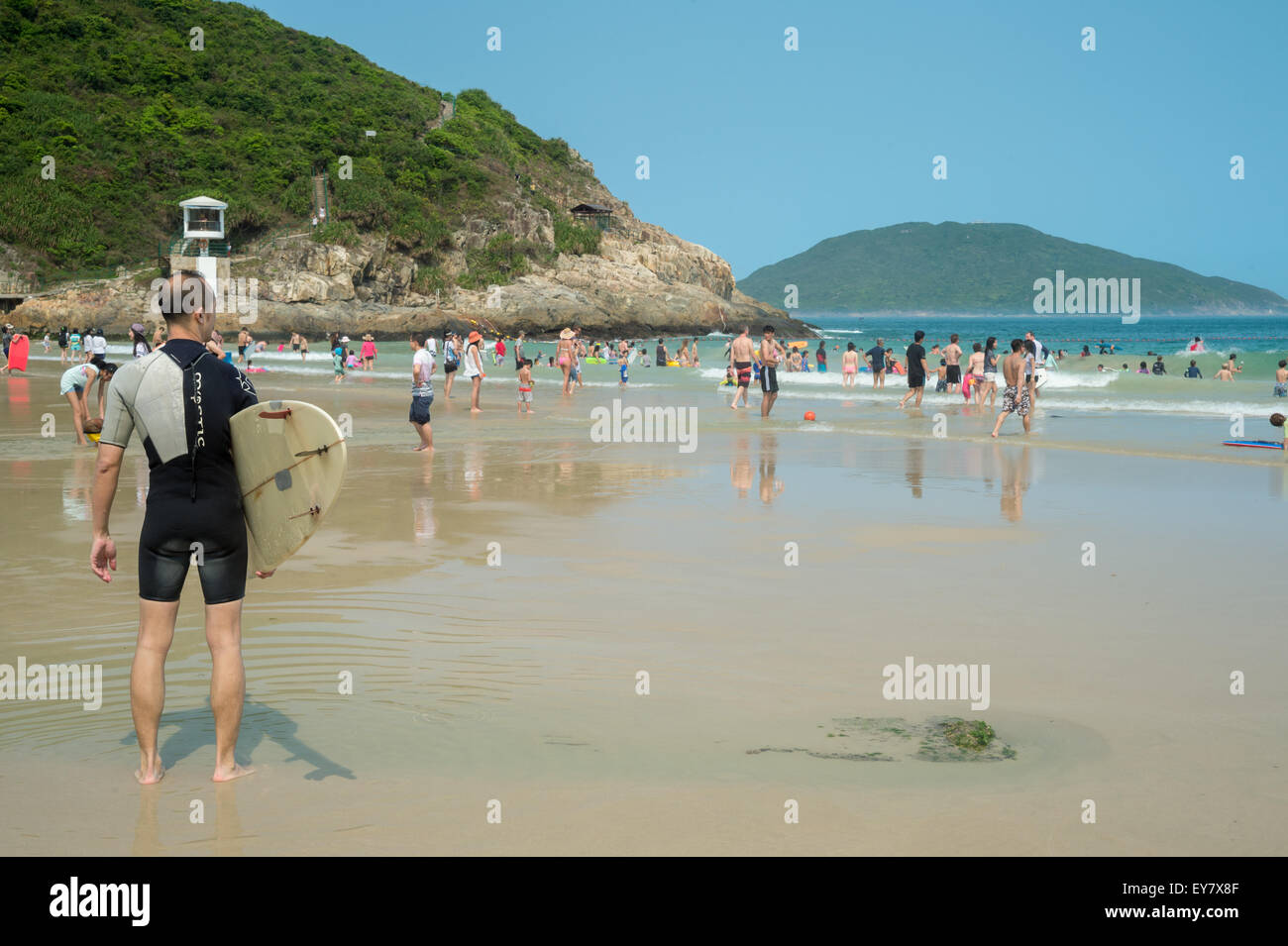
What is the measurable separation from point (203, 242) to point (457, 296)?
15.9m

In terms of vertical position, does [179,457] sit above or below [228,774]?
above

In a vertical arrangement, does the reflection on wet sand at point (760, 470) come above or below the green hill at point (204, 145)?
below

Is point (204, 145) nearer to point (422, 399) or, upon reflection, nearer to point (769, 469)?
point (422, 399)

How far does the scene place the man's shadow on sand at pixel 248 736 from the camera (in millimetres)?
4449

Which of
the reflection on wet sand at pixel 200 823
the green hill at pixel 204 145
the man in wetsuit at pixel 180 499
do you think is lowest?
the reflection on wet sand at pixel 200 823

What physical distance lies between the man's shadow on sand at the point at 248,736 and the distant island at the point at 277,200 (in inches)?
2500


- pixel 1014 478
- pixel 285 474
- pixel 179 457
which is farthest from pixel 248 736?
pixel 1014 478

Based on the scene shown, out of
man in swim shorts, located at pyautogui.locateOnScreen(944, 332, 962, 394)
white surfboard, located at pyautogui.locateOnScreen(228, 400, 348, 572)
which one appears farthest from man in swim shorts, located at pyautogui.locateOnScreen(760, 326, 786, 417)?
white surfboard, located at pyautogui.locateOnScreen(228, 400, 348, 572)

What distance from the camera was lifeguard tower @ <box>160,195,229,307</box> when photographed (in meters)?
67.9

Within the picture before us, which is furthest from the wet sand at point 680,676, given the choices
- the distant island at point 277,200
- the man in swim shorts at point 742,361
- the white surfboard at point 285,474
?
the distant island at point 277,200

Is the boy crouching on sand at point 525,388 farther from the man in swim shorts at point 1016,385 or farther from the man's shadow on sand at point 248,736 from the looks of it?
the man's shadow on sand at point 248,736

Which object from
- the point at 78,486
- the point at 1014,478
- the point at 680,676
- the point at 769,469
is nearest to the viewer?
the point at 680,676

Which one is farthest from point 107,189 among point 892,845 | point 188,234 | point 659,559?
point 892,845

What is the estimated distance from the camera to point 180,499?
13.7 feet
